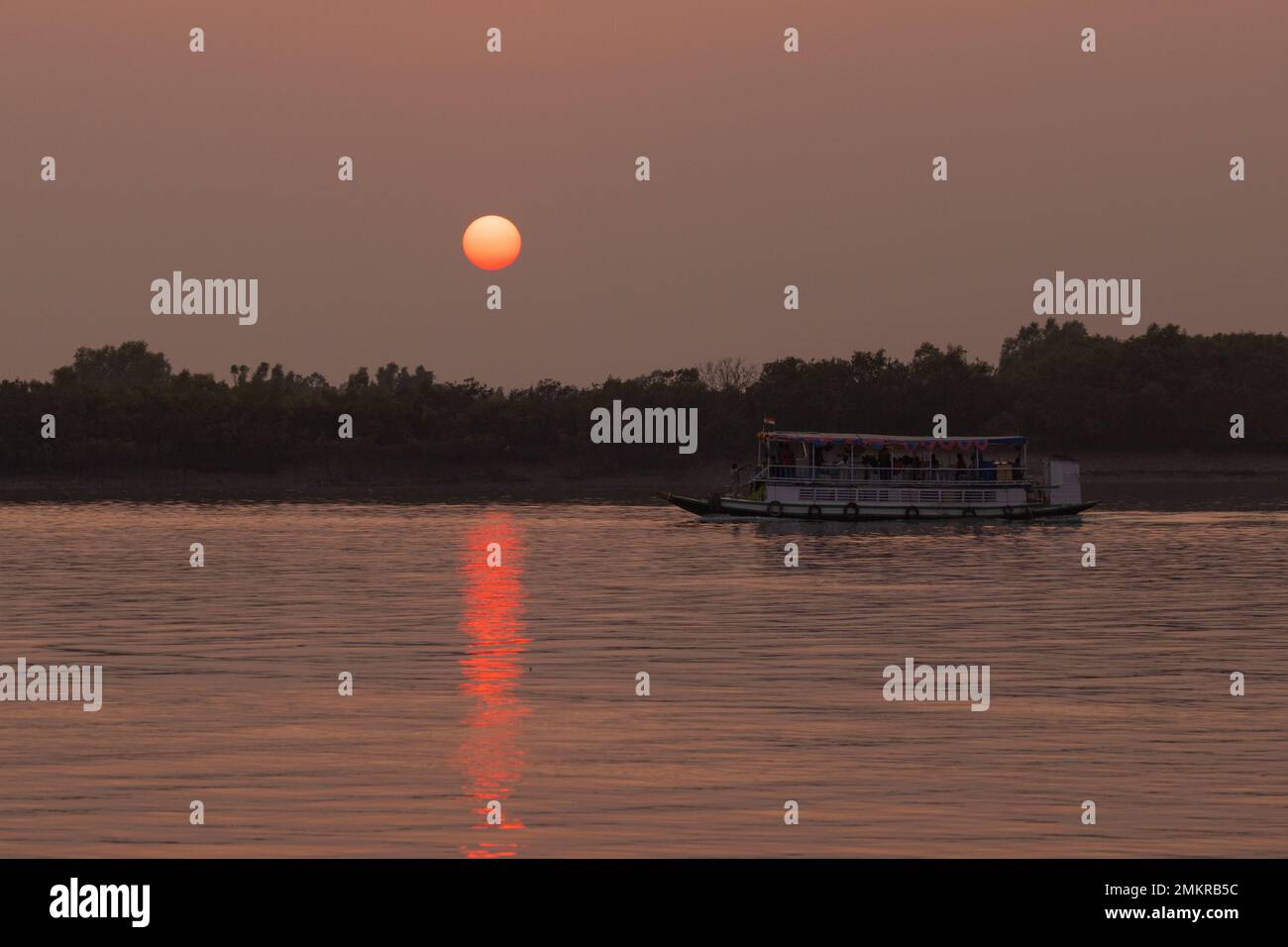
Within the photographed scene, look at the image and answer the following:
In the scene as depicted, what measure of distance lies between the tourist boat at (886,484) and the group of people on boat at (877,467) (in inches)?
2.2

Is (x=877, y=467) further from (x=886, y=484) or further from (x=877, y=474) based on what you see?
(x=886, y=484)

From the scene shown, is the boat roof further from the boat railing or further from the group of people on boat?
the boat railing

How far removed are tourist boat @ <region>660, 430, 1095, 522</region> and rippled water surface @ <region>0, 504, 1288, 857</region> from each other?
3511 cm

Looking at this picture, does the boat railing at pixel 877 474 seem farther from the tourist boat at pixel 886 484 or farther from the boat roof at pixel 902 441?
the boat roof at pixel 902 441

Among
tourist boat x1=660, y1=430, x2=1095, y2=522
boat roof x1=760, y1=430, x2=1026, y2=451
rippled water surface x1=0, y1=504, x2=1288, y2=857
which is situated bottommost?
rippled water surface x1=0, y1=504, x2=1288, y2=857

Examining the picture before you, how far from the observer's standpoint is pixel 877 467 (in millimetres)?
109562

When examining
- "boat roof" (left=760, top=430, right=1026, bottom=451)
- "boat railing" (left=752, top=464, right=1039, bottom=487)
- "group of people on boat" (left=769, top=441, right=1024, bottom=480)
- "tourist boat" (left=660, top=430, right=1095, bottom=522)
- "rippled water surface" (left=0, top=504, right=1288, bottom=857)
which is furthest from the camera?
"group of people on boat" (left=769, top=441, right=1024, bottom=480)

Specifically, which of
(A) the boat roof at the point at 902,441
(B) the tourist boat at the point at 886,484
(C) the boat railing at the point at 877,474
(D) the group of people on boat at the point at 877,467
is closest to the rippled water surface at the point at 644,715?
(A) the boat roof at the point at 902,441

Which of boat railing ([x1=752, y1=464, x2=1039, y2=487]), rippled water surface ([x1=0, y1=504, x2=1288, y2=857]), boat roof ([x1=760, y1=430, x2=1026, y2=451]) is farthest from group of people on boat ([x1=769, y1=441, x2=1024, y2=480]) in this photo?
rippled water surface ([x1=0, y1=504, x2=1288, y2=857])

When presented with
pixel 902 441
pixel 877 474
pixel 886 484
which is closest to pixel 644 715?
pixel 886 484

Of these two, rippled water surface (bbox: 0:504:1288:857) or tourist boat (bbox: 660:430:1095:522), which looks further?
tourist boat (bbox: 660:430:1095:522)

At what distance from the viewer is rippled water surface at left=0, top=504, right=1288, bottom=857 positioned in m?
22.0

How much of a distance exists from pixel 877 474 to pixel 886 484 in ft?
3.25
